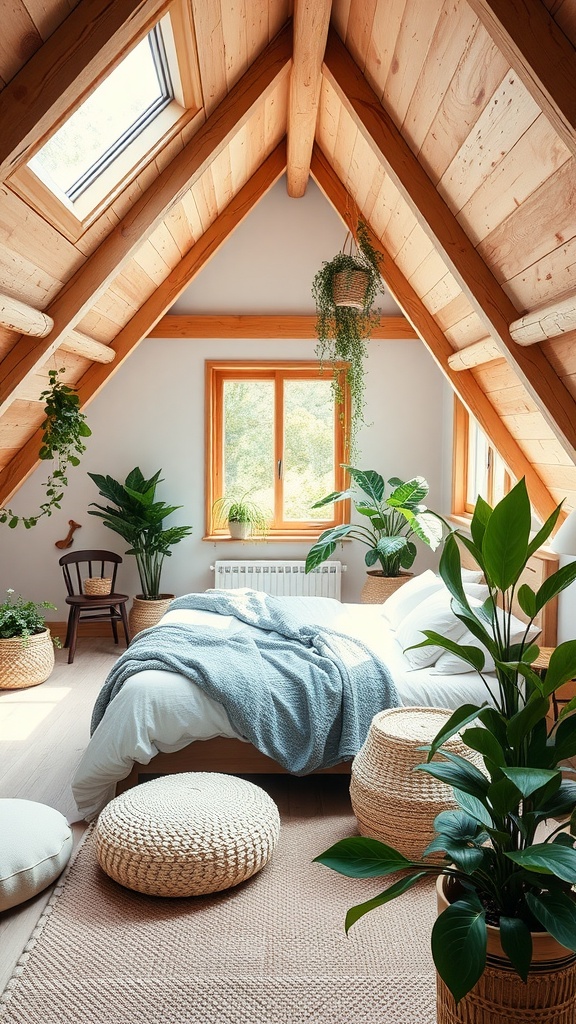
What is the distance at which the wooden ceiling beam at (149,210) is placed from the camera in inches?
153

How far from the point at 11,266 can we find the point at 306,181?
3.09 metres

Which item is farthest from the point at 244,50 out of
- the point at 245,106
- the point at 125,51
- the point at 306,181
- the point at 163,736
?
the point at 163,736

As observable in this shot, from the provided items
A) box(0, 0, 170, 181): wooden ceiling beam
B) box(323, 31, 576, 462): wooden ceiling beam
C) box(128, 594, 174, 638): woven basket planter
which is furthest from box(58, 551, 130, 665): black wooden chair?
box(0, 0, 170, 181): wooden ceiling beam

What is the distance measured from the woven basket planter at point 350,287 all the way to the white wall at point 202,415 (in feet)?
4.73

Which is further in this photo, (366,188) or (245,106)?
(366,188)

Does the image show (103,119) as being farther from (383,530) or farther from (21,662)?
(383,530)

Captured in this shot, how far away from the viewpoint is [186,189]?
157 inches

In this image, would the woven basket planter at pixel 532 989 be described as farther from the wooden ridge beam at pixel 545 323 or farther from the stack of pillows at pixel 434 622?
the wooden ridge beam at pixel 545 323

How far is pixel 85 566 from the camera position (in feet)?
20.6

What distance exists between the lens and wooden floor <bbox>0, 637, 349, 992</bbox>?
8.61ft

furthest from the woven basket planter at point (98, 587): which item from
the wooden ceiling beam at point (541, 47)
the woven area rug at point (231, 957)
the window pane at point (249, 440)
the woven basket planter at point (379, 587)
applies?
the wooden ceiling beam at point (541, 47)

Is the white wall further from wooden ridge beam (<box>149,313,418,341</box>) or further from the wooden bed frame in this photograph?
the wooden bed frame

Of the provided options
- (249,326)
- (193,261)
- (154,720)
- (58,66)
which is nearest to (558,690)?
(154,720)

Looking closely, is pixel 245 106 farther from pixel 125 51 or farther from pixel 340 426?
pixel 340 426
